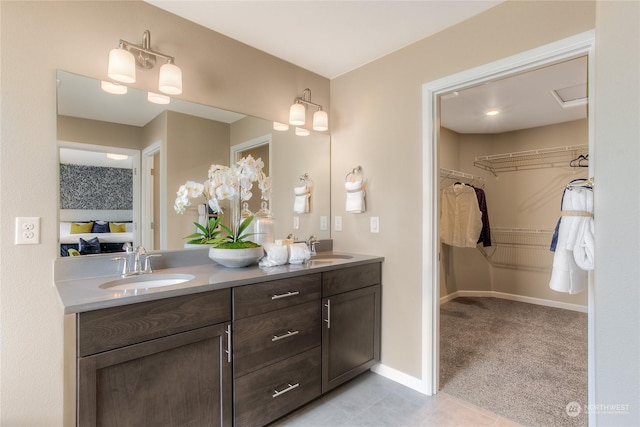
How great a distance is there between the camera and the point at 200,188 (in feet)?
6.15

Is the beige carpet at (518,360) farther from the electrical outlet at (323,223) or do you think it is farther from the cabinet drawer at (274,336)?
the electrical outlet at (323,223)

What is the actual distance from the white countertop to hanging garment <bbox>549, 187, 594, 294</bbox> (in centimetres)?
111

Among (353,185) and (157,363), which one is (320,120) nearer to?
(353,185)

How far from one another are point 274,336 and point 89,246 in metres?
1.07

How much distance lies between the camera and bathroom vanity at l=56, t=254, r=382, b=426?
1.17 meters

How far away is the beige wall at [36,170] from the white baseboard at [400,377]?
1.87 m

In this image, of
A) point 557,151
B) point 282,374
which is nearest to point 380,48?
point 282,374

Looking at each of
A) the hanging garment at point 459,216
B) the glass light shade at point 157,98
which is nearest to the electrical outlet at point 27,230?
the glass light shade at point 157,98

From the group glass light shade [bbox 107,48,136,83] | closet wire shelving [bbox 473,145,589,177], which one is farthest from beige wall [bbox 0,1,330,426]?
closet wire shelving [bbox 473,145,589,177]

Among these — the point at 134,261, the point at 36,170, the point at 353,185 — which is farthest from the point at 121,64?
the point at 353,185

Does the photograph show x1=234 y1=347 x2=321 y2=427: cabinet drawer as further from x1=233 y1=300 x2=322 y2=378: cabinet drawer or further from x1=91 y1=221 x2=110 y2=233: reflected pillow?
x1=91 y1=221 x2=110 y2=233: reflected pillow

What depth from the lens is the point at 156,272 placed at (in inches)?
67.6

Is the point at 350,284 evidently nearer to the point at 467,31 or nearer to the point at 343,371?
the point at 343,371

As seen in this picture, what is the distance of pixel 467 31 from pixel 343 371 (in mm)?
2303
